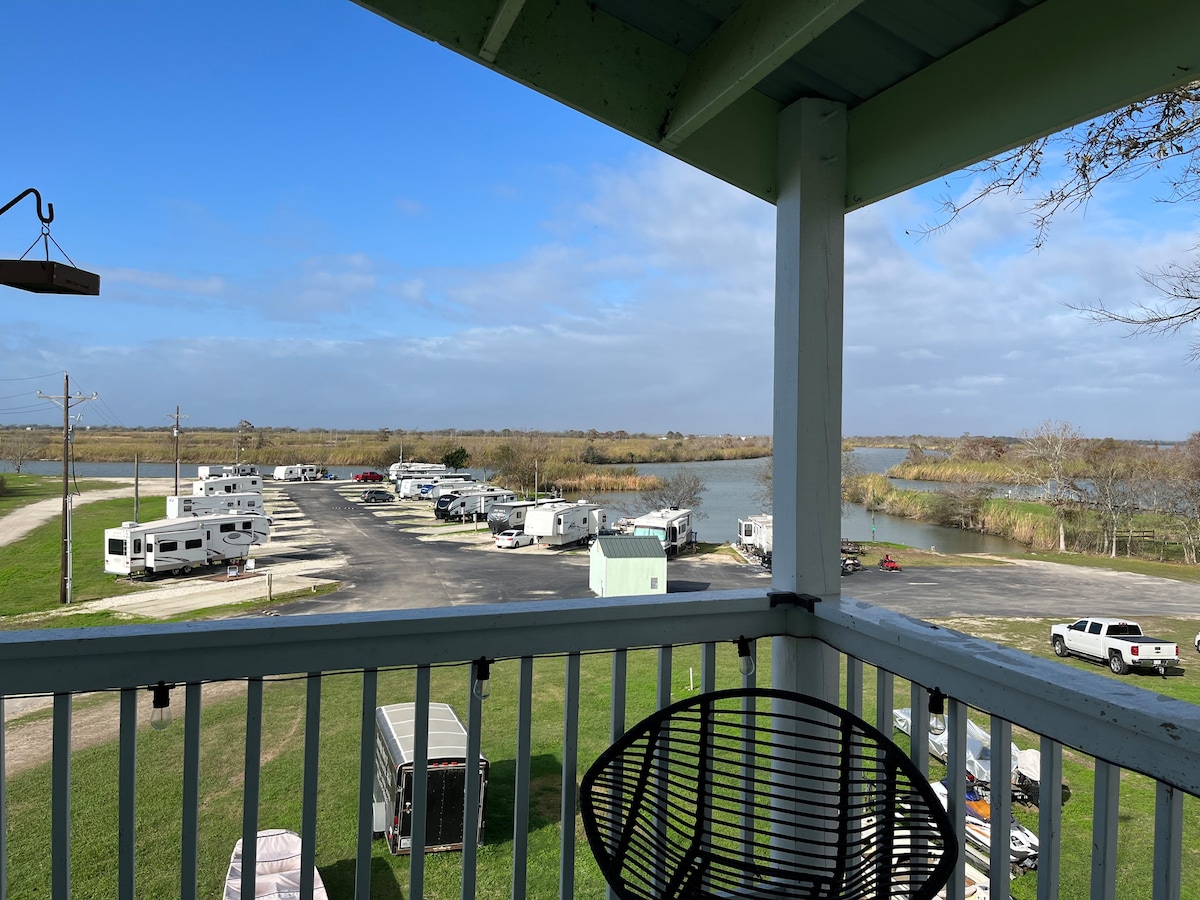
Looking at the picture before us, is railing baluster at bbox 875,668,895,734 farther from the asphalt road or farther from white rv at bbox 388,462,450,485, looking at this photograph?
white rv at bbox 388,462,450,485

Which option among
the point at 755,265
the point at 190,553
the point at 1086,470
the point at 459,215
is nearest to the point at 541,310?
the point at 459,215

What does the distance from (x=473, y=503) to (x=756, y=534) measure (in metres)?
1.80

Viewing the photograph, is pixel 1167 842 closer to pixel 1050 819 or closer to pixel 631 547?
pixel 1050 819

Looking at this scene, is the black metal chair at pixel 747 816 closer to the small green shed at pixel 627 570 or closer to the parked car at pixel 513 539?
the small green shed at pixel 627 570

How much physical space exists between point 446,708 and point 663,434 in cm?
199

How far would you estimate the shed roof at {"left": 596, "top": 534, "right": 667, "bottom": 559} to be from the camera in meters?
2.06

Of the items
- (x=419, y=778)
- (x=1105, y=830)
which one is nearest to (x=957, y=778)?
(x=1105, y=830)

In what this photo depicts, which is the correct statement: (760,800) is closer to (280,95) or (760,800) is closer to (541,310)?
(280,95)

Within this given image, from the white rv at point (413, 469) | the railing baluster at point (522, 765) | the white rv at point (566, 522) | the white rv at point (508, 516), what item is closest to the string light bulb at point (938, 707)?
the railing baluster at point (522, 765)

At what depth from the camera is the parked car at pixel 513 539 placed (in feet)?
11.0

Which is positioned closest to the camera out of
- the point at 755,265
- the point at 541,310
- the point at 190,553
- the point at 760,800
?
the point at 760,800

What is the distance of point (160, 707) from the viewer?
0.92 m

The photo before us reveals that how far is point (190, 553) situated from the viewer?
120 inches

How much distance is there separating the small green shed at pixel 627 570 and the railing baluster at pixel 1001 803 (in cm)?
102
